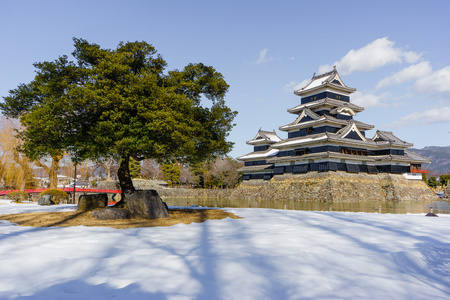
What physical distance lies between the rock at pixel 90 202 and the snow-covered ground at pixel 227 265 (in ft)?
20.3

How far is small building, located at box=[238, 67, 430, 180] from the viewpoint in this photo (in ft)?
129

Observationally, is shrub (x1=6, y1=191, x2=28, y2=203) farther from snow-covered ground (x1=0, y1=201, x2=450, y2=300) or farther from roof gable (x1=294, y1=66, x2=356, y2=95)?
roof gable (x1=294, y1=66, x2=356, y2=95)

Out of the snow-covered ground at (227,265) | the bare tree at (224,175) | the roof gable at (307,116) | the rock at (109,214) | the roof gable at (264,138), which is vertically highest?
the roof gable at (307,116)

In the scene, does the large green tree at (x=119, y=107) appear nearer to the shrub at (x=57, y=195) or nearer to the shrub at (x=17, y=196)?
the shrub at (x=57, y=195)

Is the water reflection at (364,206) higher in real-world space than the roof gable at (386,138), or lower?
lower

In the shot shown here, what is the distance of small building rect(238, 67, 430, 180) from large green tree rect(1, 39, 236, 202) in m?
28.9

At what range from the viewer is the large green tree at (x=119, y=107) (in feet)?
36.0

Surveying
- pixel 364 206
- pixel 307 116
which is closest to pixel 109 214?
pixel 364 206

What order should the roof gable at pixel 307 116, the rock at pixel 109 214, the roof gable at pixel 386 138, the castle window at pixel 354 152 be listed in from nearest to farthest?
the rock at pixel 109 214 → the castle window at pixel 354 152 → the roof gable at pixel 386 138 → the roof gable at pixel 307 116

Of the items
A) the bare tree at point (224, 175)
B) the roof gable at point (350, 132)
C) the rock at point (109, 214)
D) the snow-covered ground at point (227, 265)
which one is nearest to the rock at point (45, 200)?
the rock at point (109, 214)

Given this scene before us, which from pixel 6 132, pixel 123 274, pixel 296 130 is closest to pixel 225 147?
pixel 123 274

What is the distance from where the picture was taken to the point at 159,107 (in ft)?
37.2

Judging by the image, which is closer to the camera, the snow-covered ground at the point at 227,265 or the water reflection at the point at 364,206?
the snow-covered ground at the point at 227,265

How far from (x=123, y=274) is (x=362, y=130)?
4863 centimetres
